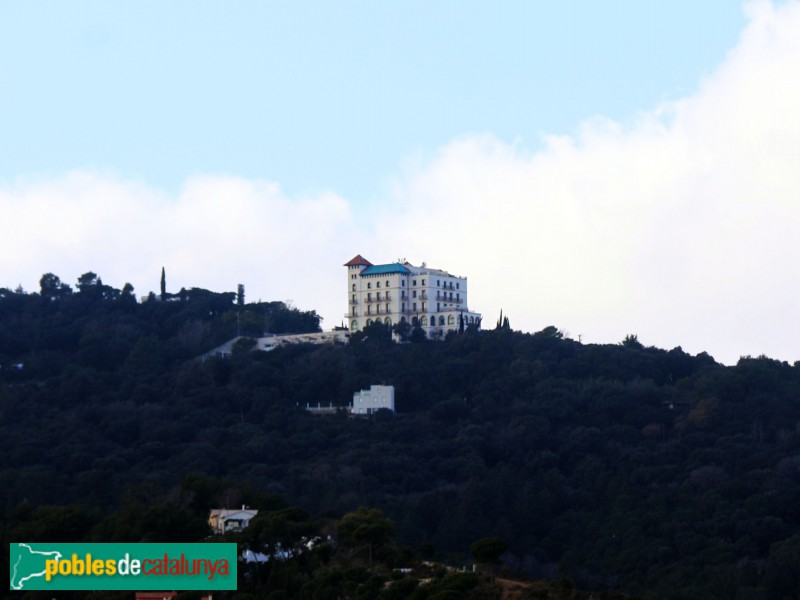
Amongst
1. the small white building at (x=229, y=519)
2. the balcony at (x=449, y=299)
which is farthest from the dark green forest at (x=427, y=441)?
the balcony at (x=449, y=299)

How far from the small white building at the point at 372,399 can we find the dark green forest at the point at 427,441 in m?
0.91

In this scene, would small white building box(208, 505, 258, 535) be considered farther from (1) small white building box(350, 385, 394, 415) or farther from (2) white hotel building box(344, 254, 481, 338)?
(2) white hotel building box(344, 254, 481, 338)

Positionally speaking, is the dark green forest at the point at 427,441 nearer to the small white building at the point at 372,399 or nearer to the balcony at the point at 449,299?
the small white building at the point at 372,399

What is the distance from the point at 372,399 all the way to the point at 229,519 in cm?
3365

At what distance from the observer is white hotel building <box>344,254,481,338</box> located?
270 feet

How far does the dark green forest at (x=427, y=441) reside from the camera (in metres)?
53.8

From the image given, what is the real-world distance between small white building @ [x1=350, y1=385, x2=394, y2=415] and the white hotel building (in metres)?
6.67

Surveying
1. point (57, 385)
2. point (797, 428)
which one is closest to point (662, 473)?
point (797, 428)

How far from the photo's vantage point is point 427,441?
236 ft

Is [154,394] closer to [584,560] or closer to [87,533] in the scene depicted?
[584,560]

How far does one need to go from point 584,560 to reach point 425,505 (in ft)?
22.5

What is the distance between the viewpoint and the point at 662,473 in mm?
66375

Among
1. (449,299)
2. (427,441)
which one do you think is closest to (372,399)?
(427,441)

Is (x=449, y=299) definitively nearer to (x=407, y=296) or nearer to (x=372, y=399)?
(x=407, y=296)
